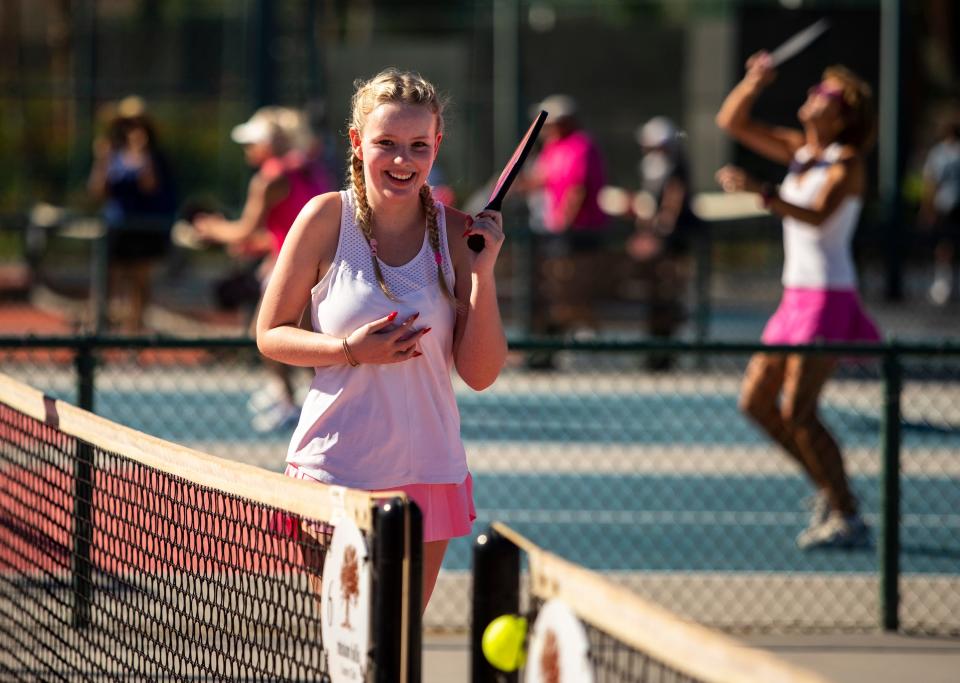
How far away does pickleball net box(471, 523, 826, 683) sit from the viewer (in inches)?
79.6

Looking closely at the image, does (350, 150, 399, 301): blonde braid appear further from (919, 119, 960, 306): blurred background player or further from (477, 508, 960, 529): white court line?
(919, 119, 960, 306): blurred background player

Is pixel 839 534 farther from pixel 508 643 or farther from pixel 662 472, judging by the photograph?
pixel 508 643

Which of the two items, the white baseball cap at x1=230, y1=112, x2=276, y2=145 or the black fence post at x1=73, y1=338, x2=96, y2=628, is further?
the white baseball cap at x1=230, y1=112, x2=276, y2=145

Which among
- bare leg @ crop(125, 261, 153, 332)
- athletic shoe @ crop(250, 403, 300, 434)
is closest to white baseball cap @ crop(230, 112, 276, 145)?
athletic shoe @ crop(250, 403, 300, 434)

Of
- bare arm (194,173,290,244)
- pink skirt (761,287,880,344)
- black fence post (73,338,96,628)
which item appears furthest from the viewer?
bare arm (194,173,290,244)

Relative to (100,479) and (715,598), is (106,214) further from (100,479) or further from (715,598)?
(100,479)

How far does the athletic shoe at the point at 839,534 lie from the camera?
7664 mm

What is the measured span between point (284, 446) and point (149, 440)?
5.99 meters

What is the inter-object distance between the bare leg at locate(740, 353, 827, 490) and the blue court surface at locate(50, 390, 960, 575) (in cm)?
46

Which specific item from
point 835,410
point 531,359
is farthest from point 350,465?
point 531,359

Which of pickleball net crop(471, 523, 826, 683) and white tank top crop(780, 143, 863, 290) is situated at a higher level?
white tank top crop(780, 143, 863, 290)

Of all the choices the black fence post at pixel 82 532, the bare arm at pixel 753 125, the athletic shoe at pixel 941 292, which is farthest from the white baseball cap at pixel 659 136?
the black fence post at pixel 82 532

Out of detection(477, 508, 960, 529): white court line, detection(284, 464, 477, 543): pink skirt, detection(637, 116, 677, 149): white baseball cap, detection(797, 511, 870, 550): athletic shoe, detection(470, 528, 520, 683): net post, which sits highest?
detection(637, 116, 677, 149): white baseball cap

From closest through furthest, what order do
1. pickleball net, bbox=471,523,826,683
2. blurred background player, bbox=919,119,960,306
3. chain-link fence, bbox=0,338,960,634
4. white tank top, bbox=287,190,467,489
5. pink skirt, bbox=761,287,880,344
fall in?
pickleball net, bbox=471,523,826,683
white tank top, bbox=287,190,467,489
chain-link fence, bbox=0,338,960,634
pink skirt, bbox=761,287,880,344
blurred background player, bbox=919,119,960,306
